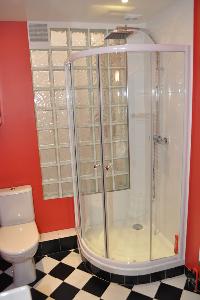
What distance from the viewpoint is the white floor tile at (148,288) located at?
2086 mm

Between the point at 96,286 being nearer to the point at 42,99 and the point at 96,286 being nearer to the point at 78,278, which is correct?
the point at 78,278

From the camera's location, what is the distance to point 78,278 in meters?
2.29

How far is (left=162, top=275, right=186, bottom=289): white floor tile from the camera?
2.16 meters

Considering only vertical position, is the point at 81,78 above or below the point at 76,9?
below

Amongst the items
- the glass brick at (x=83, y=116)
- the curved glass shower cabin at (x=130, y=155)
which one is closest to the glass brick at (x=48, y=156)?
the curved glass shower cabin at (x=130, y=155)

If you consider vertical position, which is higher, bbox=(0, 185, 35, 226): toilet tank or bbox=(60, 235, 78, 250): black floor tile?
bbox=(0, 185, 35, 226): toilet tank

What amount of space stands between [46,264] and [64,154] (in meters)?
1.07

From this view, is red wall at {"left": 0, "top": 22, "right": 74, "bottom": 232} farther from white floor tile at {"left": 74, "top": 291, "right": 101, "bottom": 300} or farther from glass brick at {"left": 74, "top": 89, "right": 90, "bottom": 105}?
white floor tile at {"left": 74, "top": 291, "right": 101, "bottom": 300}

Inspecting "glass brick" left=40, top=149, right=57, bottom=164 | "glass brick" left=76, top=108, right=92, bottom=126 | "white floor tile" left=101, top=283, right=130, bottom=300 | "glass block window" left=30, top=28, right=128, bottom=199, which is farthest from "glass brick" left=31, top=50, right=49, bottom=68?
"white floor tile" left=101, top=283, right=130, bottom=300

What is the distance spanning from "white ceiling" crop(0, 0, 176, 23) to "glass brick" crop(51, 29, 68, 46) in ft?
0.42

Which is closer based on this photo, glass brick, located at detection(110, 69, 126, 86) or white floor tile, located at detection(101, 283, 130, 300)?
white floor tile, located at detection(101, 283, 130, 300)

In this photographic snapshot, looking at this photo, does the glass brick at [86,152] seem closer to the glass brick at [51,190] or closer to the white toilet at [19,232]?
the glass brick at [51,190]

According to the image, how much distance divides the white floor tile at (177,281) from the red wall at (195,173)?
125mm

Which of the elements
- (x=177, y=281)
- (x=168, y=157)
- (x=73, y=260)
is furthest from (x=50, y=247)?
(x=168, y=157)
